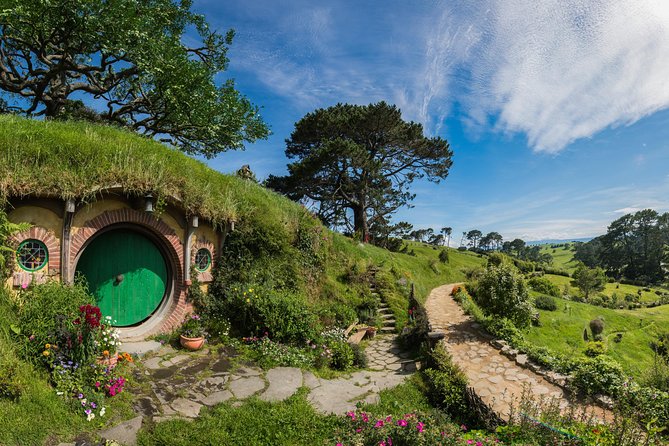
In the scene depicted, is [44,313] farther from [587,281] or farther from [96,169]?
[587,281]

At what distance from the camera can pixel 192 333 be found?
27.9ft

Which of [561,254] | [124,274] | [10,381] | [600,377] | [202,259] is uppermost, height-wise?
[202,259]

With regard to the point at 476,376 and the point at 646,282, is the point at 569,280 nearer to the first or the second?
the point at 646,282

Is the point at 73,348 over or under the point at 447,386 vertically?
over

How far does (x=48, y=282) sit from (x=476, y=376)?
10.0m

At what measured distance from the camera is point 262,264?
10.9 meters

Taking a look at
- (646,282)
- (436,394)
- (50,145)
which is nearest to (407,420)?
→ (436,394)

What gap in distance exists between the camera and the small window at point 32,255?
263 inches

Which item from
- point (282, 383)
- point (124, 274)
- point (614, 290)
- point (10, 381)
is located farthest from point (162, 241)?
point (614, 290)

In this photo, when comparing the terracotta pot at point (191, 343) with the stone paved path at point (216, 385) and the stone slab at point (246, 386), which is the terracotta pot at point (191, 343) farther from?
the stone slab at point (246, 386)

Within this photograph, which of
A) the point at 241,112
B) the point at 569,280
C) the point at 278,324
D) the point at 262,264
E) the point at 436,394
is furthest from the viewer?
the point at 569,280

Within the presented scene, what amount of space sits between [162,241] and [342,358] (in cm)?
594

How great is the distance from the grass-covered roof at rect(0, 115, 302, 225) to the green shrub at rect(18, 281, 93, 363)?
2065 millimetres

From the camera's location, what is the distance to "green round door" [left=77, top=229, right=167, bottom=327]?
8.08 meters
